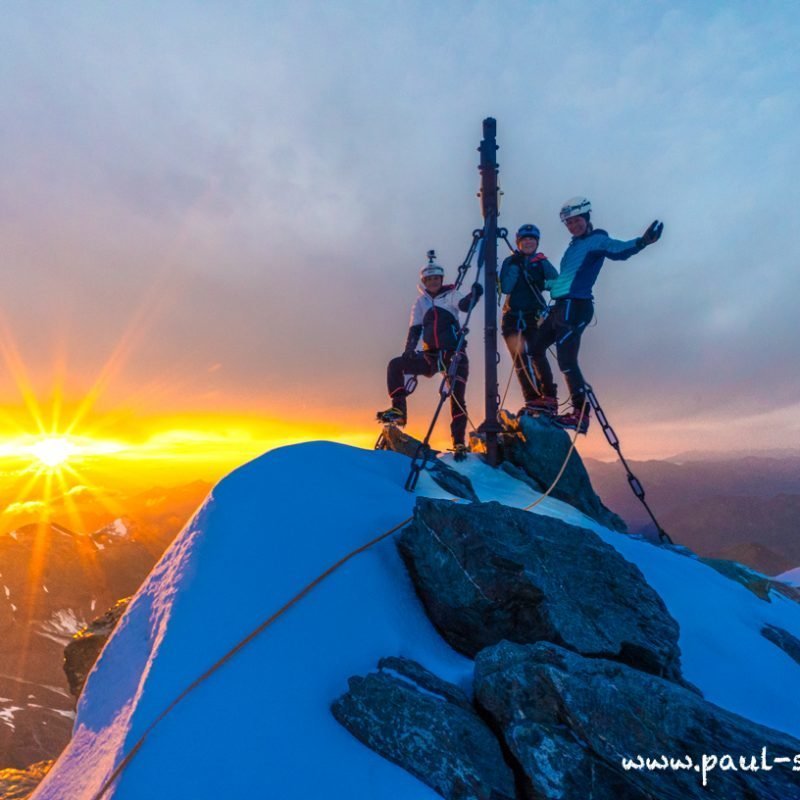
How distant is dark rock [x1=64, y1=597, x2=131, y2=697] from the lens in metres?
5.96

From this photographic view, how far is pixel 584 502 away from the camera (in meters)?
9.89

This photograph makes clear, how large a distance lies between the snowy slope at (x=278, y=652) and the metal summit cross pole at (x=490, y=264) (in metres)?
4.13

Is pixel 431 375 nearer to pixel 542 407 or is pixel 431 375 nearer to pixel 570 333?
pixel 542 407

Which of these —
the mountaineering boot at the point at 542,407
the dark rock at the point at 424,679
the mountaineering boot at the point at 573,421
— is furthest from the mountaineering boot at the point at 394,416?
the dark rock at the point at 424,679

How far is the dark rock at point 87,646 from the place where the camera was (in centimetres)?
596

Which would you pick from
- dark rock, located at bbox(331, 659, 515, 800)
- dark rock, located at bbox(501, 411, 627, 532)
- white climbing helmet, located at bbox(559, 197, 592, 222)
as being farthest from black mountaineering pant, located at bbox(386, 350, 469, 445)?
dark rock, located at bbox(331, 659, 515, 800)

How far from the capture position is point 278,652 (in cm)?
322

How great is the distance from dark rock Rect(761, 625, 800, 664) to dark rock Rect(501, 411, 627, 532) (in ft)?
13.4

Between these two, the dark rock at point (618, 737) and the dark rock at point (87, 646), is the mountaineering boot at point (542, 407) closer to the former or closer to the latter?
the dark rock at point (618, 737)

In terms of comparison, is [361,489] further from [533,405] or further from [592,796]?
[533,405]

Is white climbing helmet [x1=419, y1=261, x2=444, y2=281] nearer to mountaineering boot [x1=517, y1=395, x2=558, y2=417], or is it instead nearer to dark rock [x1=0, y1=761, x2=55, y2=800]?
mountaineering boot [x1=517, y1=395, x2=558, y2=417]

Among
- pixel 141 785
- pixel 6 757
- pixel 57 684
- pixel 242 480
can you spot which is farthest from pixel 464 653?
pixel 57 684

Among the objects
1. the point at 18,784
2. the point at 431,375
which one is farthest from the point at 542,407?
the point at 18,784

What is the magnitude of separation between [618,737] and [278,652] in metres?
2.09
